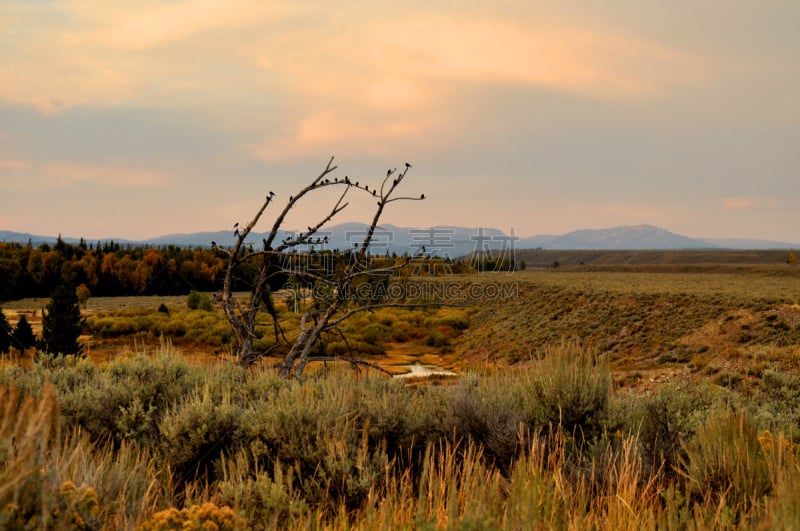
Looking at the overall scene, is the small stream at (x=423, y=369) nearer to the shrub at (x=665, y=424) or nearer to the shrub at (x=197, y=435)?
the shrub at (x=665, y=424)

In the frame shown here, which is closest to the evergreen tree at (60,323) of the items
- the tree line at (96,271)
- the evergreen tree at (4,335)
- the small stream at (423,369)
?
the evergreen tree at (4,335)

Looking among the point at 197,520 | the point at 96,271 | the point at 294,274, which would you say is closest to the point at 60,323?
the point at 294,274

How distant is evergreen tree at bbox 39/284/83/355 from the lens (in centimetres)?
3588

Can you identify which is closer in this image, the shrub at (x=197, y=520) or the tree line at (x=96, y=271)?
the shrub at (x=197, y=520)

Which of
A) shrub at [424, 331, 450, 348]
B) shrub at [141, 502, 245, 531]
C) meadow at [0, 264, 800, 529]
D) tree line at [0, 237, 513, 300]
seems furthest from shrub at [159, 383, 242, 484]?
tree line at [0, 237, 513, 300]

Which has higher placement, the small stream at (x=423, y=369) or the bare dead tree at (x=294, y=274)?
the bare dead tree at (x=294, y=274)

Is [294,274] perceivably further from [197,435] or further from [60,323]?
[60,323]

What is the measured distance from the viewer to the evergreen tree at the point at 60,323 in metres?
35.9

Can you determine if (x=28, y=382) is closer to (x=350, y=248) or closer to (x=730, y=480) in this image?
(x=350, y=248)

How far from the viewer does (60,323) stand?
121 ft

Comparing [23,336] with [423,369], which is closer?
[423,369]

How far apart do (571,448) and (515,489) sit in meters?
2.75

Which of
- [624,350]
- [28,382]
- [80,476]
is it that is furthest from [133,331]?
[80,476]

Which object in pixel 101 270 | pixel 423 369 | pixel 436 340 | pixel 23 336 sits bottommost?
pixel 436 340
